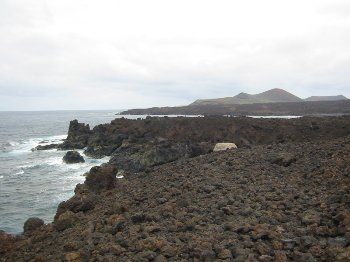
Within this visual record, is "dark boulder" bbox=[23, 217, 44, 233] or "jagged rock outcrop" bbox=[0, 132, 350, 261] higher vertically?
"jagged rock outcrop" bbox=[0, 132, 350, 261]

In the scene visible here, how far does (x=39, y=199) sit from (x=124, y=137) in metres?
20.7

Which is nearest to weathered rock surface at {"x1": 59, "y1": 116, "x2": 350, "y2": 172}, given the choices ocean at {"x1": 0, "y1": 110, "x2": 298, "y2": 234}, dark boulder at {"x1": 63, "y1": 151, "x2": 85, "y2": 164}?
dark boulder at {"x1": 63, "y1": 151, "x2": 85, "y2": 164}

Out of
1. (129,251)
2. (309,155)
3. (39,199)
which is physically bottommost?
(39,199)

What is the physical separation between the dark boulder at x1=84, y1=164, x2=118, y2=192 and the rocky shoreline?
0.16 feet

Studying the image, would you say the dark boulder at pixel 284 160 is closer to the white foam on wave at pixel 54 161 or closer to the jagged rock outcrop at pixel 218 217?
the jagged rock outcrop at pixel 218 217

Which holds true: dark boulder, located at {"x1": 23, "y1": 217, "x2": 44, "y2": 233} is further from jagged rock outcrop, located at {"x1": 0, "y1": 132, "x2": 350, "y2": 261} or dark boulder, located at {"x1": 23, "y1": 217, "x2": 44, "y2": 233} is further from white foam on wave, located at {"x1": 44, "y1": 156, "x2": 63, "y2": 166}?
white foam on wave, located at {"x1": 44, "y1": 156, "x2": 63, "y2": 166}

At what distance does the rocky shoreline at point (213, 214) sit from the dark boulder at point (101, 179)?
Answer: 5cm

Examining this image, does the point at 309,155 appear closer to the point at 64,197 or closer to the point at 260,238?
the point at 260,238

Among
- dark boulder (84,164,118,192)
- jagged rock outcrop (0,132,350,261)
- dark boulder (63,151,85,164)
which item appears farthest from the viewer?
dark boulder (63,151,85,164)

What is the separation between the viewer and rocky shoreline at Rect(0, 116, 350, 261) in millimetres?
8258

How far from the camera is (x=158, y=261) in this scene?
26.2ft

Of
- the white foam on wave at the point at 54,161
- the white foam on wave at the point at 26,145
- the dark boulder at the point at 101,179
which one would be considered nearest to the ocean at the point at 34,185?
the white foam on wave at the point at 54,161

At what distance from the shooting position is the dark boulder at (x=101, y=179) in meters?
18.2

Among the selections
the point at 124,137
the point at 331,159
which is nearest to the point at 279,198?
the point at 331,159
